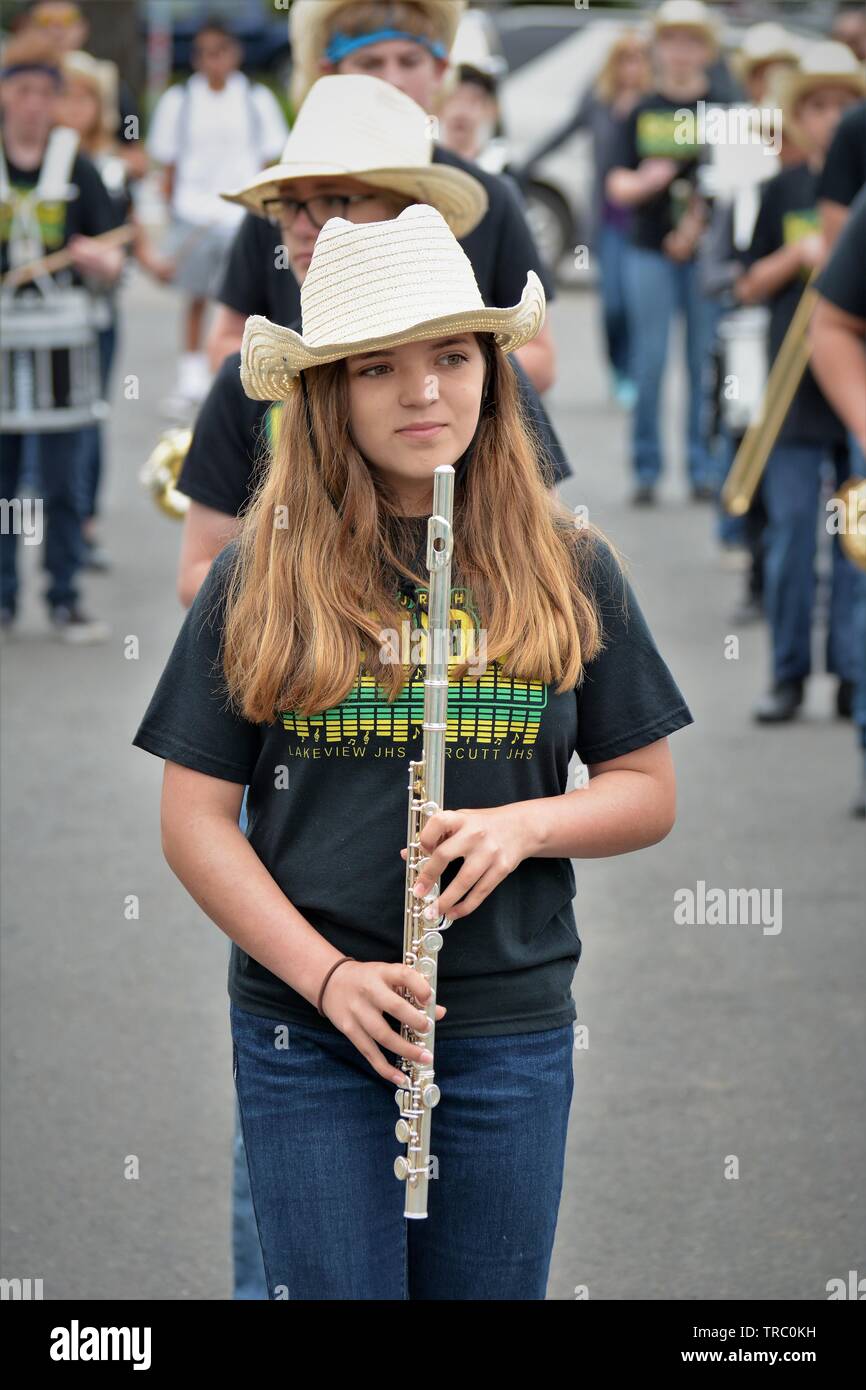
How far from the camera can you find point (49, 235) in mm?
9180

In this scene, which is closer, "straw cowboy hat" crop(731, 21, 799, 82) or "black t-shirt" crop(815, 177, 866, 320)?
"black t-shirt" crop(815, 177, 866, 320)

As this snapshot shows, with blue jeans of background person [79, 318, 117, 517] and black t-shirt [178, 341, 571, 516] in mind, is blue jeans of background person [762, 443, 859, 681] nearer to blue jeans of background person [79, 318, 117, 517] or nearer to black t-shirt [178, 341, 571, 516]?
blue jeans of background person [79, 318, 117, 517]

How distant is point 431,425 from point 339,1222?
0.93 metres

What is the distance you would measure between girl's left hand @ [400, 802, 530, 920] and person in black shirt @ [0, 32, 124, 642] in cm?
685

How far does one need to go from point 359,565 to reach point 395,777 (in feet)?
0.83

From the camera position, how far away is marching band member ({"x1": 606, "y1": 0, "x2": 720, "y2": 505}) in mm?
11477

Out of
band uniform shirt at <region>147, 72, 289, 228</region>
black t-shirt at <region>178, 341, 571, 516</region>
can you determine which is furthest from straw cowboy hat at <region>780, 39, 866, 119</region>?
band uniform shirt at <region>147, 72, 289, 228</region>

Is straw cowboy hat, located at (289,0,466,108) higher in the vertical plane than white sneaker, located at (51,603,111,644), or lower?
higher

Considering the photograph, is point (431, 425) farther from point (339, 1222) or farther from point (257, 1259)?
point (257, 1259)

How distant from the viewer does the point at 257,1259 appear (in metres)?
3.56

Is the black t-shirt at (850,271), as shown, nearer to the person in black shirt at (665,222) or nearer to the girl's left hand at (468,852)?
the girl's left hand at (468,852)

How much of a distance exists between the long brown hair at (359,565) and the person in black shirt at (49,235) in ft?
21.5

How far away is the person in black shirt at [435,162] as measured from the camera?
13.8 feet
